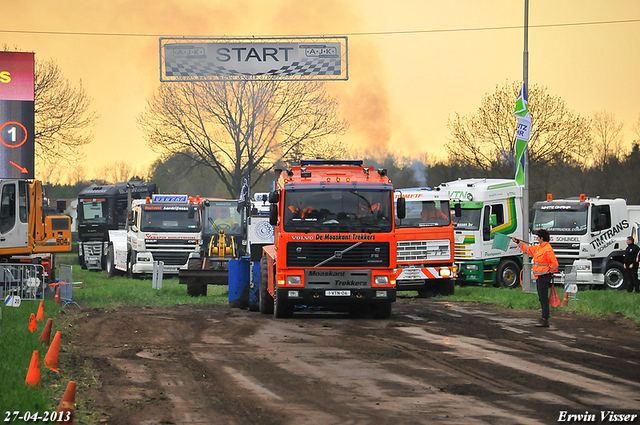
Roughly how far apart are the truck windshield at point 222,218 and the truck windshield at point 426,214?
26.6ft

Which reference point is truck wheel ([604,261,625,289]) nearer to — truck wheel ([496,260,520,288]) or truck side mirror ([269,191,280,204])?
truck wheel ([496,260,520,288])

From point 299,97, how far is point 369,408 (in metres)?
40.2

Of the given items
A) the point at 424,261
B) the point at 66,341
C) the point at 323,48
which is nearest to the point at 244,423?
the point at 66,341

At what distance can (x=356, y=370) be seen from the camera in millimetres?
10047

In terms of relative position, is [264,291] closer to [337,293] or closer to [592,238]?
[337,293]

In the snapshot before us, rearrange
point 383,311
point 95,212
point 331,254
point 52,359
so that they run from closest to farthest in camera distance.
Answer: point 52,359 → point 331,254 → point 383,311 → point 95,212

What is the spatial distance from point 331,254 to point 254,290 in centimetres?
378

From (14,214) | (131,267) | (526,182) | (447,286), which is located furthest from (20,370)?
(131,267)

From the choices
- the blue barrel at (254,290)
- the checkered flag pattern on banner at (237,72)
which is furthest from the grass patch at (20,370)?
the checkered flag pattern on banner at (237,72)

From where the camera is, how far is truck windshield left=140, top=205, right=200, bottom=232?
29.1 meters

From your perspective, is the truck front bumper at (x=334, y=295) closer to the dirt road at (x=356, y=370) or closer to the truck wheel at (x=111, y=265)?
the dirt road at (x=356, y=370)

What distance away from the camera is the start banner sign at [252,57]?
31359 millimetres

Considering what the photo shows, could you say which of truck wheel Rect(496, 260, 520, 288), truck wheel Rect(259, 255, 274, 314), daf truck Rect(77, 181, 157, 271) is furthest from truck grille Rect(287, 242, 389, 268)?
daf truck Rect(77, 181, 157, 271)

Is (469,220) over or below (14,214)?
below
